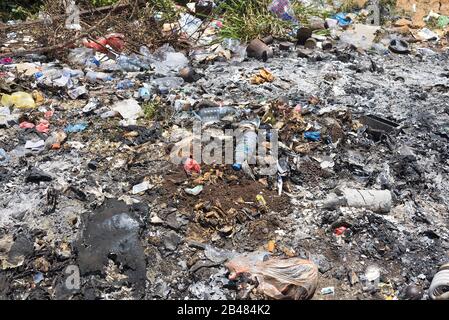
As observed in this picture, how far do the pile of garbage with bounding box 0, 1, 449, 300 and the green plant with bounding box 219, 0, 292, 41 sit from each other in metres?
0.41

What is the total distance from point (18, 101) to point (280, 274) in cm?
304

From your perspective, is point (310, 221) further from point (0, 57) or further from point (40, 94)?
point (0, 57)

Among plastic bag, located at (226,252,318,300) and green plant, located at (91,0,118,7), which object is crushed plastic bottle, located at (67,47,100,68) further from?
plastic bag, located at (226,252,318,300)

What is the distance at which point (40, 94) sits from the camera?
450cm

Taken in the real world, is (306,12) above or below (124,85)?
above

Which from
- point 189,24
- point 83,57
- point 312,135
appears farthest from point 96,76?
point 312,135

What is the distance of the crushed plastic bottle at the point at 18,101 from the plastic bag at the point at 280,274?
265cm

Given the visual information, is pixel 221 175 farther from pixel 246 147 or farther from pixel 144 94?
pixel 144 94

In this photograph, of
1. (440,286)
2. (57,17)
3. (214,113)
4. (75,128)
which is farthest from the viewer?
(57,17)

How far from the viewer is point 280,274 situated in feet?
8.70

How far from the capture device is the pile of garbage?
108 inches

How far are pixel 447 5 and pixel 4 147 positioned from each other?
20.3 feet

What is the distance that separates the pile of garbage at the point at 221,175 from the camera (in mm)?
2734

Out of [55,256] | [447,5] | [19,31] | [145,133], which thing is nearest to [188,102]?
[145,133]
